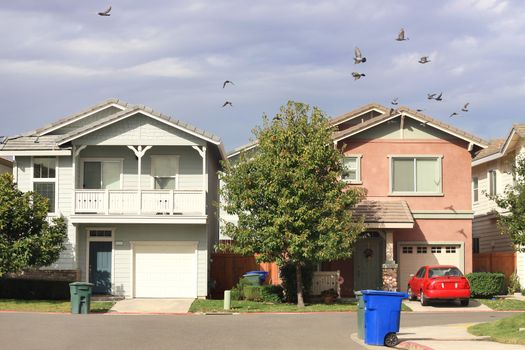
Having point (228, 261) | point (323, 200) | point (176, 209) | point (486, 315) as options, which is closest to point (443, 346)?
point (486, 315)

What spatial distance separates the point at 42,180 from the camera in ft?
112

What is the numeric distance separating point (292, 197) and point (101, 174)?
9.31m

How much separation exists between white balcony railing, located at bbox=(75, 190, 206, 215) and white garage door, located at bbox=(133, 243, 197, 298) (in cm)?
181

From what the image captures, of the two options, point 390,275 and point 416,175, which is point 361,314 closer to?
point 390,275

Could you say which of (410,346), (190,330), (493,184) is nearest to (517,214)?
(410,346)

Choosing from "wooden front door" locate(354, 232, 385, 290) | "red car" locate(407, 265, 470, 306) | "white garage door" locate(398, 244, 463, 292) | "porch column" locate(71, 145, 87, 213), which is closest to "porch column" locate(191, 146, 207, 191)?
"porch column" locate(71, 145, 87, 213)

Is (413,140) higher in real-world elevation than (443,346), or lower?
higher

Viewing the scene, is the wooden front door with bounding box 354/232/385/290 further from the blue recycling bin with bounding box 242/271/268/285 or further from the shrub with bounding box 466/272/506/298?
the shrub with bounding box 466/272/506/298

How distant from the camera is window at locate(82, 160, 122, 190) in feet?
113

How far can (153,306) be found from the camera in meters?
30.8

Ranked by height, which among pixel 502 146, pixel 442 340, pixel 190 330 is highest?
pixel 502 146

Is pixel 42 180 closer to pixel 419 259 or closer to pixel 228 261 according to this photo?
pixel 228 261

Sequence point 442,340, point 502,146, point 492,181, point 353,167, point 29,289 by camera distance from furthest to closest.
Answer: point 492,181 < point 502,146 < point 353,167 < point 29,289 < point 442,340

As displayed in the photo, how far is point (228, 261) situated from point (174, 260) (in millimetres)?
2955
